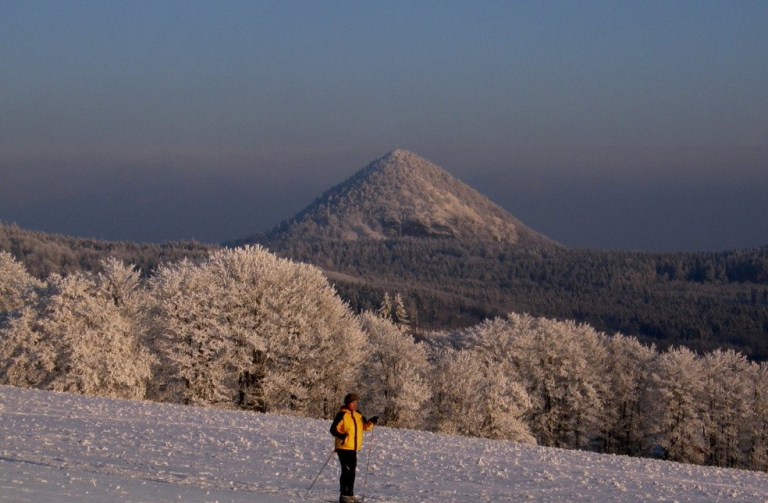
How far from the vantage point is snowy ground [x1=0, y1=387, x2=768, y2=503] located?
1747 centimetres

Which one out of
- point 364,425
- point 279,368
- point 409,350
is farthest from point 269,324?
point 364,425

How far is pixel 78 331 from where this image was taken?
4959 cm

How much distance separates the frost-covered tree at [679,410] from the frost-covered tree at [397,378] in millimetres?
26312

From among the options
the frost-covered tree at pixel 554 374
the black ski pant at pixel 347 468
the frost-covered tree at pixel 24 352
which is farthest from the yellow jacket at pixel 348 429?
the frost-covered tree at pixel 554 374

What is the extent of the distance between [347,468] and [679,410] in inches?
2604

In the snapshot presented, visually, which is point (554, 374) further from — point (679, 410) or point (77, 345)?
point (77, 345)

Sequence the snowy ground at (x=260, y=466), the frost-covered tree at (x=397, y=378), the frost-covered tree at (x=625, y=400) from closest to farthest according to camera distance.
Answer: the snowy ground at (x=260, y=466) → the frost-covered tree at (x=397, y=378) → the frost-covered tree at (x=625, y=400)

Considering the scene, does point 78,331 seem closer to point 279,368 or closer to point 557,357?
point 279,368

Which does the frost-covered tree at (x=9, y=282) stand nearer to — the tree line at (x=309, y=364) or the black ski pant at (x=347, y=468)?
the tree line at (x=309, y=364)

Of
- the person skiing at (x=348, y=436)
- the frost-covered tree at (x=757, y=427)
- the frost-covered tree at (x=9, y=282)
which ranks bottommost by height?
the frost-covered tree at (x=757, y=427)

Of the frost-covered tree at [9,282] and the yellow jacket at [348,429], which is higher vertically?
the frost-covered tree at [9,282]

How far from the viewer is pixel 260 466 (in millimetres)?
21625

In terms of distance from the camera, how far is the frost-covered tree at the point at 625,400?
78.5 meters

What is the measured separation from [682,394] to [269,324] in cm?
4511
